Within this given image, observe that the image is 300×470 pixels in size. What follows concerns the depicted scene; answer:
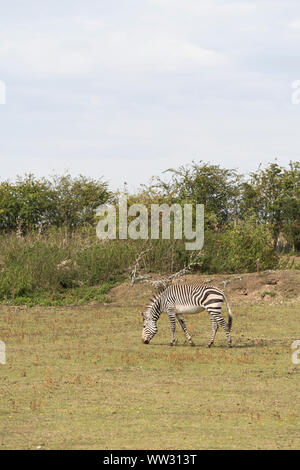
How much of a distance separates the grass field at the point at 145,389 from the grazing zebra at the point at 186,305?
478mm

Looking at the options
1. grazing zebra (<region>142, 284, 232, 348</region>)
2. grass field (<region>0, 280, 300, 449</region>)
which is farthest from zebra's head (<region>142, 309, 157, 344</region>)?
grass field (<region>0, 280, 300, 449</region>)

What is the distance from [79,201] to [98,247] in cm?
1931

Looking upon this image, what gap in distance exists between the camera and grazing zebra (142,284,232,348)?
55.3 ft

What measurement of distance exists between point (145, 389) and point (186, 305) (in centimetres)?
529

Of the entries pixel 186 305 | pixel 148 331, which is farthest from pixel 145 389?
pixel 148 331

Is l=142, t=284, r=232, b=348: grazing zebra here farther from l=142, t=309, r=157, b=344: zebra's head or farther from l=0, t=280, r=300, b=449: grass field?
l=0, t=280, r=300, b=449: grass field

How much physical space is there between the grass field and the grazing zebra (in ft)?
1.57

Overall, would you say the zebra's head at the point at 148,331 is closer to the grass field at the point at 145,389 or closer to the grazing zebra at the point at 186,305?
the grazing zebra at the point at 186,305

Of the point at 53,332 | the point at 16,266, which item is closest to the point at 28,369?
the point at 53,332

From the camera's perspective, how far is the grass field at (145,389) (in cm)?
910
